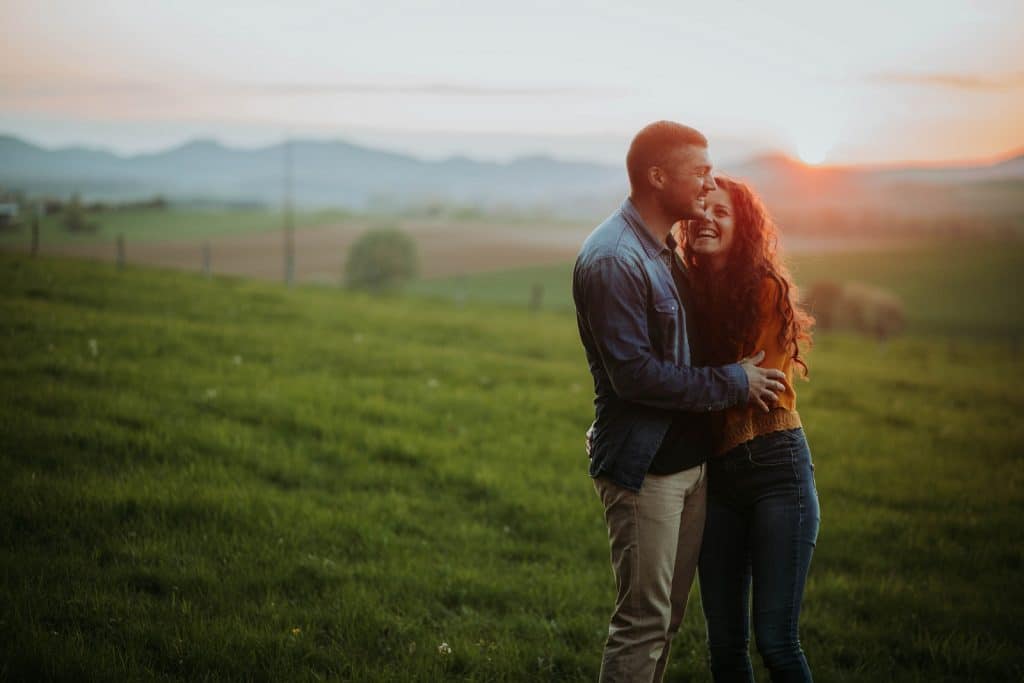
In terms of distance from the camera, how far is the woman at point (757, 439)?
3762 mm

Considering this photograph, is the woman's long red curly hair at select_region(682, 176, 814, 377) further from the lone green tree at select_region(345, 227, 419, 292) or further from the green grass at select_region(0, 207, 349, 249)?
the lone green tree at select_region(345, 227, 419, 292)

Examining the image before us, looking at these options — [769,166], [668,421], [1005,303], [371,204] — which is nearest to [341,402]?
[668,421]

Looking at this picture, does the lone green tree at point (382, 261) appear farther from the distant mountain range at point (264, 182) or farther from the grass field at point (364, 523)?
the grass field at point (364, 523)

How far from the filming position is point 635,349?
336 cm

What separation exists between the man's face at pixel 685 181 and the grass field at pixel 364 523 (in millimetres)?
3039

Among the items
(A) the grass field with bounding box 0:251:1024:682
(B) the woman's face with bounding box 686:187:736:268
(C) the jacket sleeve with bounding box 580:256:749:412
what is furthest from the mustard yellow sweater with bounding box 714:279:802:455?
(A) the grass field with bounding box 0:251:1024:682

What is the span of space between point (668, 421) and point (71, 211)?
27.6 metres

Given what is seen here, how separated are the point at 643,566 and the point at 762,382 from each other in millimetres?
971

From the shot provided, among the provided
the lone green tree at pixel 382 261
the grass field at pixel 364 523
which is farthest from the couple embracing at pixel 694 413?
the lone green tree at pixel 382 261

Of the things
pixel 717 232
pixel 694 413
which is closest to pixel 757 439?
pixel 694 413

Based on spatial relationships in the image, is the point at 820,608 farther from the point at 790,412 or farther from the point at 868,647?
the point at 790,412

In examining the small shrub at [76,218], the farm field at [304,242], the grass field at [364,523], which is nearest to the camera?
the grass field at [364,523]

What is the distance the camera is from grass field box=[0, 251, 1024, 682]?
16.4 feet

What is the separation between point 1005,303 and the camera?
6844 cm
